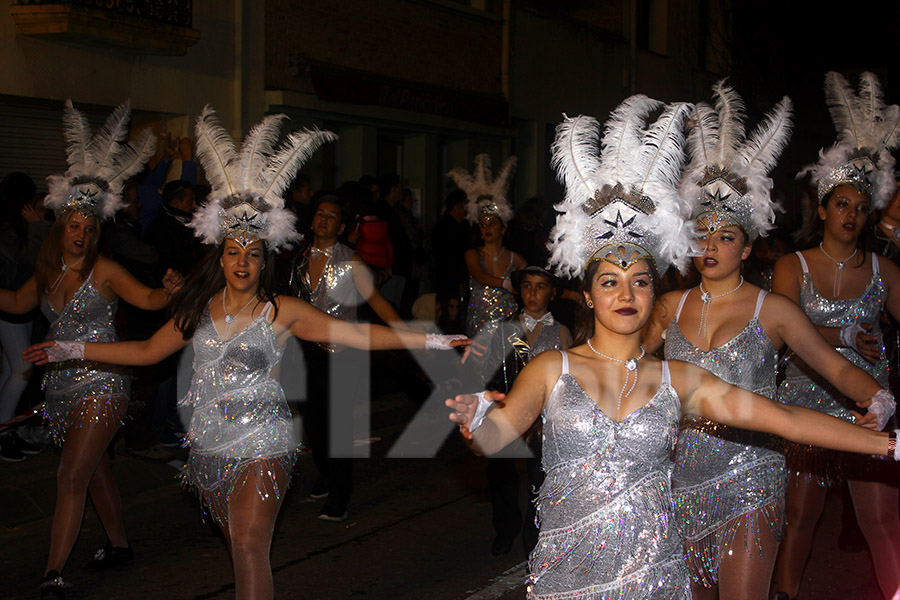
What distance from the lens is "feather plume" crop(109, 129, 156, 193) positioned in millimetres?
6250

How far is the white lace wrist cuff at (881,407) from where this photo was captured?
394cm

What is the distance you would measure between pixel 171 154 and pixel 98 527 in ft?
14.3

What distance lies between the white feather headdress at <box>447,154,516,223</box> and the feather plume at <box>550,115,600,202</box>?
16.2 feet

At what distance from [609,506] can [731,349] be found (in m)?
1.33

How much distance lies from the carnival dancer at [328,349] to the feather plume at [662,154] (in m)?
3.61

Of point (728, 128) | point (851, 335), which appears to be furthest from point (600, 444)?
point (851, 335)

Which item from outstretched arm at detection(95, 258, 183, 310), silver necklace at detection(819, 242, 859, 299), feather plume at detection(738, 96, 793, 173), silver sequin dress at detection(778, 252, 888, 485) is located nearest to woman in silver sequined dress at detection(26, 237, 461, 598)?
outstretched arm at detection(95, 258, 183, 310)

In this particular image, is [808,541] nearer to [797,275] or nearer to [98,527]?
[797,275]

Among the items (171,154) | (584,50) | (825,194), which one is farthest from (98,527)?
(584,50)

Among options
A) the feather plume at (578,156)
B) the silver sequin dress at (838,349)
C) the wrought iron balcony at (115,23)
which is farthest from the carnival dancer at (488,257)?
the wrought iron balcony at (115,23)

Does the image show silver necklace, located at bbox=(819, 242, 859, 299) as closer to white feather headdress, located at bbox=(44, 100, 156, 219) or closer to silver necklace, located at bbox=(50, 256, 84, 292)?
white feather headdress, located at bbox=(44, 100, 156, 219)

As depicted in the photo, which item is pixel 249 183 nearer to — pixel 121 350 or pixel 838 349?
pixel 121 350

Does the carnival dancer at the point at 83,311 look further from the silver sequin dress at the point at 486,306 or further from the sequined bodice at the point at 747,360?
the sequined bodice at the point at 747,360

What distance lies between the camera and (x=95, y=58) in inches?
454
